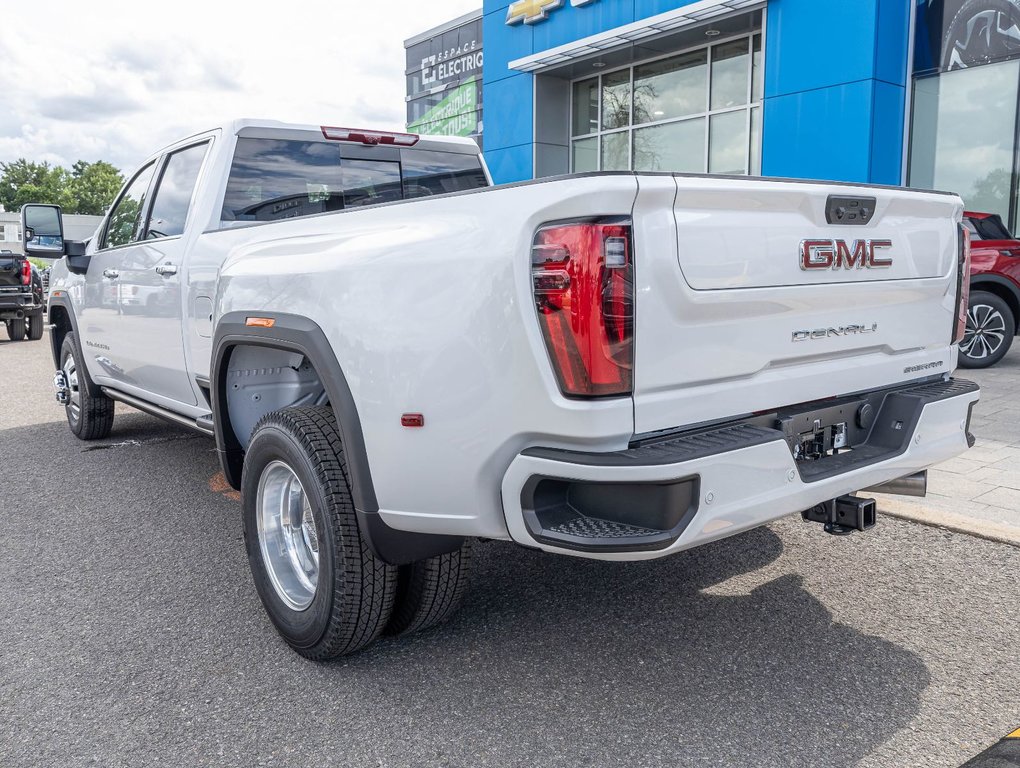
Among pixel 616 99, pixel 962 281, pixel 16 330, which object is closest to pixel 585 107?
pixel 616 99

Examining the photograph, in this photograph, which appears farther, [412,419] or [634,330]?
[412,419]

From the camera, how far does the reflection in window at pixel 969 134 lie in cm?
1217

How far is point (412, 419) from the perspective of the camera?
98.3 inches

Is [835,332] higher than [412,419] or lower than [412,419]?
higher

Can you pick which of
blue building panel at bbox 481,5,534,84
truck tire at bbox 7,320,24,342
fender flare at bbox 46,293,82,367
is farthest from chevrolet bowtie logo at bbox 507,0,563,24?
fender flare at bbox 46,293,82,367

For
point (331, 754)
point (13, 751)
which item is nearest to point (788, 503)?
point (331, 754)

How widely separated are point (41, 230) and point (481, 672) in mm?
4199

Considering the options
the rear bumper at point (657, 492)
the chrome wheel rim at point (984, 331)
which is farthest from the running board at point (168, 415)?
the chrome wheel rim at point (984, 331)

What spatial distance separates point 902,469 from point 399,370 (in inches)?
66.4

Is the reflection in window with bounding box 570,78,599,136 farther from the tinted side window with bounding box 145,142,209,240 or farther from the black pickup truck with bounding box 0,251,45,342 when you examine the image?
the tinted side window with bounding box 145,142,209,240

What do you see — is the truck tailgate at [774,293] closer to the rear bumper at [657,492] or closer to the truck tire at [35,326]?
the rear bumper at [657,492]

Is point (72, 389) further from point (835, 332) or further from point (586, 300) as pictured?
point (835, 332)

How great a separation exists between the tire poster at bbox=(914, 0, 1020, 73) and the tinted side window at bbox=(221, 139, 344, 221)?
11.0 meters

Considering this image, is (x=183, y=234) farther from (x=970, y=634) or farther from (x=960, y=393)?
(x=970, y=634)
